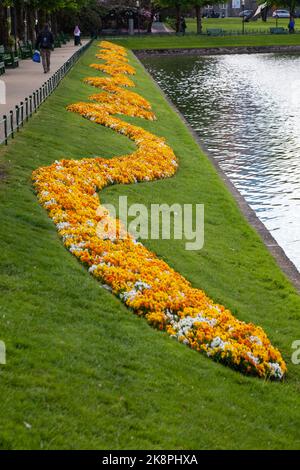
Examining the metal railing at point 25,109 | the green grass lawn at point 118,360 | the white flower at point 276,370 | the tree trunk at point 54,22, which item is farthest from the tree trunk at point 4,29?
the white flower at point 276,370

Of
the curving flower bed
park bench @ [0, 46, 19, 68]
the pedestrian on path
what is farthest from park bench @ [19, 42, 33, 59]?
the curving flower bed

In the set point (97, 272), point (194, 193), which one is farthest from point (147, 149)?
point (97, 272)

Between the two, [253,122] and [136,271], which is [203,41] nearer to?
[253,122]

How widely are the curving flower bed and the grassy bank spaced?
6284 cm

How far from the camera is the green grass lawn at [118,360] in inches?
352

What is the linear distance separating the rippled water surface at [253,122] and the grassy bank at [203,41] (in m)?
14.0

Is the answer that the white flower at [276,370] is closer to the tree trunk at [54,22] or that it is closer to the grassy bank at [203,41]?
the tree trunk at [54,22]

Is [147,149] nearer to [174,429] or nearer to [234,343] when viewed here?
[234,343]

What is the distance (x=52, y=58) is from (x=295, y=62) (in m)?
24.2

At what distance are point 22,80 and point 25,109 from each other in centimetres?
1103

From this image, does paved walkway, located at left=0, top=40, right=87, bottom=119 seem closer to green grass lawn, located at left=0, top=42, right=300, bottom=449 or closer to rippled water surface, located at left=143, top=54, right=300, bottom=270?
rippled water surface, located at left=143, top=54, right=300, bottom=270

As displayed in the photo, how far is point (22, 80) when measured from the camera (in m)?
37.0

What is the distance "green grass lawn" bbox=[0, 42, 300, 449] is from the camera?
8945 mm

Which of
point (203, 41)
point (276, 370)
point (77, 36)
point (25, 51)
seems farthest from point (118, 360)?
point (203, 41)
